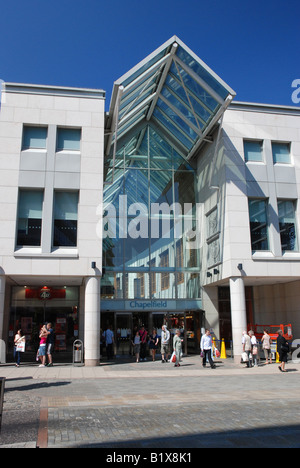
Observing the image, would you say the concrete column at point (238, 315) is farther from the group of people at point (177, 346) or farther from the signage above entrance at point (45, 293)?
the signage above entrance at point (45, 293)

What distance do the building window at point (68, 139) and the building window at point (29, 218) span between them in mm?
2506

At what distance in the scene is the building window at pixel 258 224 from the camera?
1944cm

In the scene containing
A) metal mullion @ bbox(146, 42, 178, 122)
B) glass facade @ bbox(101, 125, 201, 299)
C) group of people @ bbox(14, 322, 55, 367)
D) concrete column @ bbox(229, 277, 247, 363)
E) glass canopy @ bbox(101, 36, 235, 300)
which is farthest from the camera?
glass facade @ bbox(101, 125, 201, 299)

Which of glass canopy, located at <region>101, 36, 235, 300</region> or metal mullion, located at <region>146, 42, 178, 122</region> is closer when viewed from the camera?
metal mullion, located at <region>146, 42, 178, 122</region>

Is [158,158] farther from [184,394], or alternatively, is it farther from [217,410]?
[217,410]

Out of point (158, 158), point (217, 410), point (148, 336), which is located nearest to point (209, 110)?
point (158, 158)

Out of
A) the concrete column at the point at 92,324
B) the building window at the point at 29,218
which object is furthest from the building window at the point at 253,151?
the building window at the point at 29,218

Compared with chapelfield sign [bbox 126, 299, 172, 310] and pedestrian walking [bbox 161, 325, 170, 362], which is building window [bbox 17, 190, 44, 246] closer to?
chapelfield sign [bbox 126, 299, 172, 310]

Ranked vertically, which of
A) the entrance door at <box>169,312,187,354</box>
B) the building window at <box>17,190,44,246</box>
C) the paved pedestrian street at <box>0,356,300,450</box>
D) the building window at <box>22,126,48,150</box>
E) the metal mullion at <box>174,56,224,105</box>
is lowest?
the paved pedestrian street at <box>0,356,300,450</box>

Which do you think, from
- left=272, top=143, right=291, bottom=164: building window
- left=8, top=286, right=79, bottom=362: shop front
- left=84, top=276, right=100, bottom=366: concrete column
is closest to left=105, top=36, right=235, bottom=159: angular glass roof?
left=272, top=143, right=291, bottom=164: building window

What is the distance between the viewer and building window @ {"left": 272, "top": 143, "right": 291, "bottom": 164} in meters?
20.8

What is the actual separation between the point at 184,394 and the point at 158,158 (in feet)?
55.2

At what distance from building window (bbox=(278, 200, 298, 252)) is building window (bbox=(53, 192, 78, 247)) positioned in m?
10.1

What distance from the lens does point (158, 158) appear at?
24.6 meters
